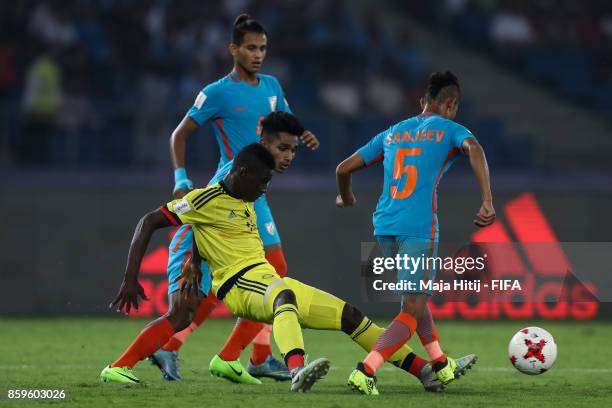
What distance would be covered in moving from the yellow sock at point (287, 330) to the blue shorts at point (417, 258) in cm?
73

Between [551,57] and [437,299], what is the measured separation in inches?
220

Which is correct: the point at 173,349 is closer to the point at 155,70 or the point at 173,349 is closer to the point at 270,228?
the point at 270,228

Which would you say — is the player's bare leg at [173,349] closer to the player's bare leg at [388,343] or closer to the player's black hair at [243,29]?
the player's bare leg at [388,343]

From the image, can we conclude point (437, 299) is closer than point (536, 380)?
No

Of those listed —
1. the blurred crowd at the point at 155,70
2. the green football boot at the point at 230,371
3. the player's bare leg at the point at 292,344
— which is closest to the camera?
the player's bare leg at the point at 292,344

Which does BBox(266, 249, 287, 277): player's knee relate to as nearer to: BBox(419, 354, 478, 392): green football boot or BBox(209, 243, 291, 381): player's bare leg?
BBox(209, 243, 291, 381): player's bare leg

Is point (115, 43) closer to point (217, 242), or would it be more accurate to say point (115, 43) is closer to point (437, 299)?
point (437, 299)

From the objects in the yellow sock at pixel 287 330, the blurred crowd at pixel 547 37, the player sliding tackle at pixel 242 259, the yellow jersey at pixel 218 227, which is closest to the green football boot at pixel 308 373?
the yellow sock at pixel 287 330

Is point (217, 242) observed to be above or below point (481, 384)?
above

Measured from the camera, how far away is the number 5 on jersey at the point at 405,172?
6.87m

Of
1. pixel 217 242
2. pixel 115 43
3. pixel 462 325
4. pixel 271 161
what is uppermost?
pixel 115 43

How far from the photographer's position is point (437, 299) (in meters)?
12.9

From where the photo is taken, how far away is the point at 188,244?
7.62 m

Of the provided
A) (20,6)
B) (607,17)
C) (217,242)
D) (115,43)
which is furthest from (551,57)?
(217,242)
